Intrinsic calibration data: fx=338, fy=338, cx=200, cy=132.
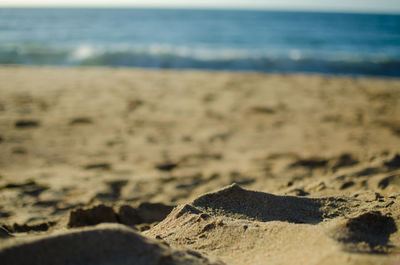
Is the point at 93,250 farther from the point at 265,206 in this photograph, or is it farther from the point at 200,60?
the point at 200,60

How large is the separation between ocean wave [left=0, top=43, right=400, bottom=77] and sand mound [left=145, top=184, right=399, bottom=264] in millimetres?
8953

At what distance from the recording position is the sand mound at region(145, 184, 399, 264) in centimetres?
105

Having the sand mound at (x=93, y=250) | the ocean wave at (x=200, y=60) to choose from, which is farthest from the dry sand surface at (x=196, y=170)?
the ocean wave at (x=200, y=60)

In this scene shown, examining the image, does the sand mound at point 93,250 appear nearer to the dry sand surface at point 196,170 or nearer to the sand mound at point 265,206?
the dry sand surface at point 196,170

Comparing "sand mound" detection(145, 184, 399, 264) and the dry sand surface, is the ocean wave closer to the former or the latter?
the dry sand surface

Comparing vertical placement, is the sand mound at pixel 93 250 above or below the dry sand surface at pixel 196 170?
above

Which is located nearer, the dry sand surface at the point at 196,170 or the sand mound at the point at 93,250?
the sand mound at the point at 93,250

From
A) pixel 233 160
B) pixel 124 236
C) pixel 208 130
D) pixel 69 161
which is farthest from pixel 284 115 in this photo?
pixel 124 236

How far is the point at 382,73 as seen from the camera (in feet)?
34.0

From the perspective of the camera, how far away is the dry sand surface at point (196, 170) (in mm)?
1071

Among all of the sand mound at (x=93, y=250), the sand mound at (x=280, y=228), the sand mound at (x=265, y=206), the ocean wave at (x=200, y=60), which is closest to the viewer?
the sand mound at (x=93, y=250)

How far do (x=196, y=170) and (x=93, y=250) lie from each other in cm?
207

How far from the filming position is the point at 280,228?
4.03 ft

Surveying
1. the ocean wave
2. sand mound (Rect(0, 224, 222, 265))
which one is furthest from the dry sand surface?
the ocean wave
